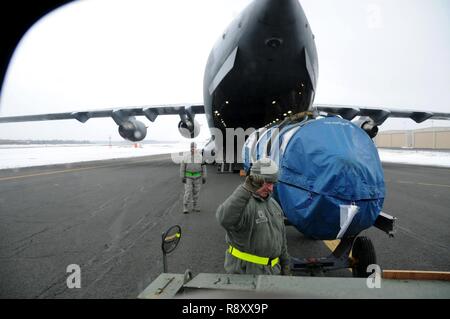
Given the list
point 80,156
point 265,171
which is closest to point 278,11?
point 265,171

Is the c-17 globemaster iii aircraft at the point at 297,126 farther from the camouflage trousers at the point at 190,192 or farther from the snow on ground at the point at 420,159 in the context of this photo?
the snow on ground at the point at 420,159

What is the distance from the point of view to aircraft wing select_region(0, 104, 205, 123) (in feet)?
64.2

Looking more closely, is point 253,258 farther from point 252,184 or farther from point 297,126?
point 297,126

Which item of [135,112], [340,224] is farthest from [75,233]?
[135,112]

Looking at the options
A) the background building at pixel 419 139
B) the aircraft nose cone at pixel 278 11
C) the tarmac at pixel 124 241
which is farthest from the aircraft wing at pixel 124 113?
the background building at pixel 419 139

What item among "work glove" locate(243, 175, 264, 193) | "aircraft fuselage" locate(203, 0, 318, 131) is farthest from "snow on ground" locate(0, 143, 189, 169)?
"work glove" locate(243, 175, 264, 193)

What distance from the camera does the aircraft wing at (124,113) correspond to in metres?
19.6

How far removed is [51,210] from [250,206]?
22.1 ft

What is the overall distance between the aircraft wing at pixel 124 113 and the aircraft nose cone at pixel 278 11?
11.6m

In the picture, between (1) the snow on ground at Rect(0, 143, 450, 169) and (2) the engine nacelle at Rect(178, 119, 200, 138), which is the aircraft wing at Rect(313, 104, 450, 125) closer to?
(1) the snow on ground at Rect(0, 143, 450, 169)

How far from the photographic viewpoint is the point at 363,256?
3309mm

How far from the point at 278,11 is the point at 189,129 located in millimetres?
11956

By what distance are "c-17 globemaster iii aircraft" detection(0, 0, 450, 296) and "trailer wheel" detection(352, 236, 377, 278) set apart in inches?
0.4

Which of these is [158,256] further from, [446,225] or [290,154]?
[446,225]
